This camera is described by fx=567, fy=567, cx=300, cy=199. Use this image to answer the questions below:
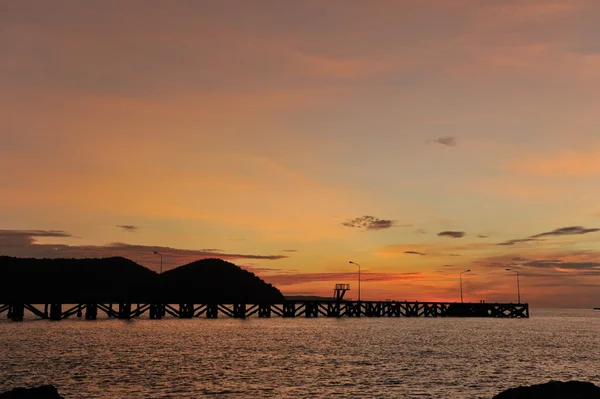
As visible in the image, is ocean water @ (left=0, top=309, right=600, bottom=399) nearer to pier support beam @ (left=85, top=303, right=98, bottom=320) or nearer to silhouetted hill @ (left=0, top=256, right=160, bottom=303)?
pier support beam @ (left=85, top=303, right=98, bottom=320)

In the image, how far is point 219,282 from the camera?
527 ft

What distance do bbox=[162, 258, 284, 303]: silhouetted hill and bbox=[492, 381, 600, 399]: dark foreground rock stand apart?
428 ft

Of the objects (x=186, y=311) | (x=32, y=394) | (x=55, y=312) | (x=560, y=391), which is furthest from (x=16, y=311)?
(x=560, y=391)

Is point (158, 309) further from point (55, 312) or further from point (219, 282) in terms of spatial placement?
point (219, 282)

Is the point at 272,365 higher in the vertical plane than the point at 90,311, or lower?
lower

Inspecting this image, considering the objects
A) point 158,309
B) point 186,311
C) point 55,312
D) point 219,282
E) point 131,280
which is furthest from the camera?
A: point 219,282

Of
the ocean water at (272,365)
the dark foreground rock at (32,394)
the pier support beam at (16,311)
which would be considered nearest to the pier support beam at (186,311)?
the pier support beam at (16,311)

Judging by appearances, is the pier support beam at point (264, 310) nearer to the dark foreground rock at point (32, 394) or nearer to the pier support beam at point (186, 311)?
the pier support beam at point (186, 311)

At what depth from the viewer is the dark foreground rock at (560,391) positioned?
21656mm

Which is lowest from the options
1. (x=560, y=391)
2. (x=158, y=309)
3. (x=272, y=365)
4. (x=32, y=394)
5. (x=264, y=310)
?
(x=272, y=365)

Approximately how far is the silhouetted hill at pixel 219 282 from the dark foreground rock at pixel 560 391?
428 feet

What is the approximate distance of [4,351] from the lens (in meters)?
52.7

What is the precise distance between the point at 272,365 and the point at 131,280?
108 metres

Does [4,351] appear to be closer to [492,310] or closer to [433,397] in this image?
[433,397]
